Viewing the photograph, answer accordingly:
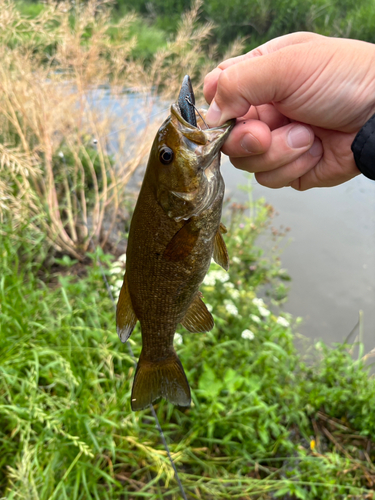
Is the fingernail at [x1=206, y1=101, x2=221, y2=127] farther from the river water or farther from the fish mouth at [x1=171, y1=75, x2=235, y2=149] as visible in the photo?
the river water

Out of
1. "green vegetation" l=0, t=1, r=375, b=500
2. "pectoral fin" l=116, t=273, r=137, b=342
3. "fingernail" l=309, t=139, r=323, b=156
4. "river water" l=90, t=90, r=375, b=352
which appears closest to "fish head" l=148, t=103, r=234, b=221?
"pectoral fin" l=116, t=273, r=137, b=342

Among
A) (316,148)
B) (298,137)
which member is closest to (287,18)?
(316,148)

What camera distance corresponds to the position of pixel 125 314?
1.26 metres

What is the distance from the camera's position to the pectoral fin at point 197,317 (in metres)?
1.33

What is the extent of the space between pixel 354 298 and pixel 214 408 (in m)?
3.19

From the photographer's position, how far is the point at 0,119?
3881 mm

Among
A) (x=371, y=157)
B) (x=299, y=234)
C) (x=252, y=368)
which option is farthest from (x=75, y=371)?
(x=299, y=234)

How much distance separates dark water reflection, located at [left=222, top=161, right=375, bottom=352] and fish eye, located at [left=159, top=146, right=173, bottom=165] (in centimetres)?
362

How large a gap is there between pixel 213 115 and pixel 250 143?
0.18m

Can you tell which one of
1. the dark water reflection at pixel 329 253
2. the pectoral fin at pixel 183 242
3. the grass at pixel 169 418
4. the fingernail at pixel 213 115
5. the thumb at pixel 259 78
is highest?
the thumb at pixel 259 78

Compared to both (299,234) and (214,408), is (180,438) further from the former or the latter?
(299,234)

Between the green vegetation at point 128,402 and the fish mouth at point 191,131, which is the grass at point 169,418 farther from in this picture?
the fish mouth at point 191,131

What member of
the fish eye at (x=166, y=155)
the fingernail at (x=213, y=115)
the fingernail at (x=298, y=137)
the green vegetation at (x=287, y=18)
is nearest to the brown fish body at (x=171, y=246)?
the fish eye at (x=166, y=155)

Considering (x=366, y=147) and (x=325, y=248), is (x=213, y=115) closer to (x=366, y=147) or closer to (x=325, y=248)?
(x=366, y=147)
